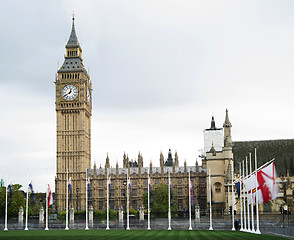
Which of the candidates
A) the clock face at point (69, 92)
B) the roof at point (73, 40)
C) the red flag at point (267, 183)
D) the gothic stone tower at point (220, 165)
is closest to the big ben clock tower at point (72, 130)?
the clock face at point (69, 92)

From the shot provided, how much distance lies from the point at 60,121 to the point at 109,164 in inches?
597

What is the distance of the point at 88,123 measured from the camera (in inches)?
4532

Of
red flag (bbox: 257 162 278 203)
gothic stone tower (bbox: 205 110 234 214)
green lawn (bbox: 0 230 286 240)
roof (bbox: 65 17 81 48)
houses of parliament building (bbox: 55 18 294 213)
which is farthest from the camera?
roof (bbox: 65 17 81 48)

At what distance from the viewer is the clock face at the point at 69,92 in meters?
110

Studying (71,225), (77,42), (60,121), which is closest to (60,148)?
(60,121)

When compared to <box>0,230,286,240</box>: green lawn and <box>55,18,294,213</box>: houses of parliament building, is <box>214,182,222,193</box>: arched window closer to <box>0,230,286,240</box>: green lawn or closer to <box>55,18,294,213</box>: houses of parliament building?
<box>55,18,294,213</box>: houses of parliament building

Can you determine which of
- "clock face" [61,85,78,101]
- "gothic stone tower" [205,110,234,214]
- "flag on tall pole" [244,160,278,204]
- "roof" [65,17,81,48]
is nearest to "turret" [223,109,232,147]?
"gothic stone tower" [205,110,234,214]

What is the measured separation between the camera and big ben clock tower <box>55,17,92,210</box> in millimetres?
107438

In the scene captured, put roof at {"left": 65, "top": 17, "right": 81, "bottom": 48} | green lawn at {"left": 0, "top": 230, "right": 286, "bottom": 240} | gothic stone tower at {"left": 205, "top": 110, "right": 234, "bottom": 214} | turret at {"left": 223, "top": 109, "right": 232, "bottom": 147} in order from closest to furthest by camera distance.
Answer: green lawn at {"left": 0, "top": 230, "right": 286, "bottom": 240}, gothic stone tower at {"left": 205, "top": 110, "right": 234, "bottom": 214}, turret at {"left": 223, "top": 109, "right": 232, "bottom": 147}, roof at {"left": 65, "top": 17, "right": 81, "bottom": 48}

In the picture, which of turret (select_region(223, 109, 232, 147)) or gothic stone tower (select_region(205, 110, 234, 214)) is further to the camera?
turret (select_region(223, 109, 232, 147))

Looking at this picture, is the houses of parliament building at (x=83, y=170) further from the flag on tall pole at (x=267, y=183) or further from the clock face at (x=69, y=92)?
the flag on tall pole at (x=267, y=183)

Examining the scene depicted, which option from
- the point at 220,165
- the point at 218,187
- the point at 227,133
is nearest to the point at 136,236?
the point at 218,187

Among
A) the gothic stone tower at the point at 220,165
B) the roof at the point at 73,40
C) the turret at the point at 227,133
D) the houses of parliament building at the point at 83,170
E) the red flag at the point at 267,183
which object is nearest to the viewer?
the red flag at the point at 267,183

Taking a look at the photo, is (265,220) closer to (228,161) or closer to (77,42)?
(228,161)
